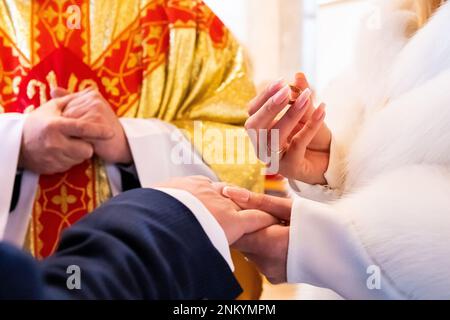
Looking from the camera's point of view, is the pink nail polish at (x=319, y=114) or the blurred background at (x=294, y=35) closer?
the pink nail polish at (x=319, y=114)

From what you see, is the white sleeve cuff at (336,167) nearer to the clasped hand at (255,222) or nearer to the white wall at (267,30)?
the clasped hand at (255,222)

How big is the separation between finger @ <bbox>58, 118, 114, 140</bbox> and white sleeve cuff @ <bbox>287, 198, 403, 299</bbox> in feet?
0.81

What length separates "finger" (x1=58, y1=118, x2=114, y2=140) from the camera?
542 millimetres

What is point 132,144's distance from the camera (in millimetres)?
588

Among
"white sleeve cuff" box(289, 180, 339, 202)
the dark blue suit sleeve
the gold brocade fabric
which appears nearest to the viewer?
the dark blue suit sleeve

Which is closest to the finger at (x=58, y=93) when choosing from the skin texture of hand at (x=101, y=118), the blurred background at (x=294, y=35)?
the skin texture of hand at (x=101, y=118)

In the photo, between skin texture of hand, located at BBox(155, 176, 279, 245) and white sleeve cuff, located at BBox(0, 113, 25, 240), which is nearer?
skin texture of hand, located at BBox(155, 176, 279, 245)

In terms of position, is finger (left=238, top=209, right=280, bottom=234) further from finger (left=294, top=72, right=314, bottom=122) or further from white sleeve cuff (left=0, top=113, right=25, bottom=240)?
white sleeve cuff (left=0, top=113, right=25, bottom=240)

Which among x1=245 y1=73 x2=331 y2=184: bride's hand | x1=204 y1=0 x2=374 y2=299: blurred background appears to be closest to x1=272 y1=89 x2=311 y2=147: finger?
x1=245 y1=73 x2=331 y2=184: bride's hand

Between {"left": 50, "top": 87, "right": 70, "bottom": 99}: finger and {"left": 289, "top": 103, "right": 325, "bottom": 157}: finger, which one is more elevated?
{"left": 50, "top": 87, "right": 70, "bottom": 99}: finger

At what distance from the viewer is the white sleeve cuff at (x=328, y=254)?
1.21 feet

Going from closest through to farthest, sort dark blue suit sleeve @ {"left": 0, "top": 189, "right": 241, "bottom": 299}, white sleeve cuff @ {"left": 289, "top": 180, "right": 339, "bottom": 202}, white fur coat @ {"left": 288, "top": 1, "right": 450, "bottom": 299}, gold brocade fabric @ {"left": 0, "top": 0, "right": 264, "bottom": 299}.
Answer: dark blue suit sleeve @ {"left": 0, "top": 189, "right": 241, "bottom": 299} < white fur coat @ {"left": 288, "top": 1, "right": 450, "bottom": 299} < white sleeve cuff @ {"left": 289, "top": 180, "right": 339, "bottom": 202} < gold brocade fabric @ {"left": 0, "top": 0, "right": 264, "bottom": 299}

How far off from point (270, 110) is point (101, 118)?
23cm

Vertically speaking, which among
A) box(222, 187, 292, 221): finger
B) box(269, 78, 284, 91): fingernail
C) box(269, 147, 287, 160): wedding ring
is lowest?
box(222, 187, 292, 221): finger
